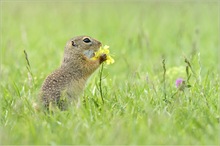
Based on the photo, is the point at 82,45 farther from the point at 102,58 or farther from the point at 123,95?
the point at 123,95

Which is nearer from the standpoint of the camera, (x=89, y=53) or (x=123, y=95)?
(x=123, y=95)

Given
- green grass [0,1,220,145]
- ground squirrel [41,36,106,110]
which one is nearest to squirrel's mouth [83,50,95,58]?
ground squirrel [41,36,106,110]

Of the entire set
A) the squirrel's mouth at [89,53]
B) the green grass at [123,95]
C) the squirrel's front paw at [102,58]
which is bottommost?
the green grass at [123,95]

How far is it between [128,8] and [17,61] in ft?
27.3

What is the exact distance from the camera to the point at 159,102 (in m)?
Answer: 4.64

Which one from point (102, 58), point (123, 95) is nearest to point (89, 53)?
point (102, 58)

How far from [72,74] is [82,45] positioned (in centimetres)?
47

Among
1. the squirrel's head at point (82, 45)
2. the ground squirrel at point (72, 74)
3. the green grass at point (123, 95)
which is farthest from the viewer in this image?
the squirrel's head at point (82, 45)

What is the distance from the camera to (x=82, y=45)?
530cm

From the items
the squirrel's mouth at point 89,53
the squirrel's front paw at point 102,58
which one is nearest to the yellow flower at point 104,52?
the squirrel's front paw at point 102,58

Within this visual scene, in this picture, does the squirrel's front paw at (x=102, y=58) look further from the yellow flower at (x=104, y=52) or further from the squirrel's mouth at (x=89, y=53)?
the squirrel's mouth at (x=89, y=53)

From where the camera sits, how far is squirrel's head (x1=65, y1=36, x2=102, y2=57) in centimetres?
527

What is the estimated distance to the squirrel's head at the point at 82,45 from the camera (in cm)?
527

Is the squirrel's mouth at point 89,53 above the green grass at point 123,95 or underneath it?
above
